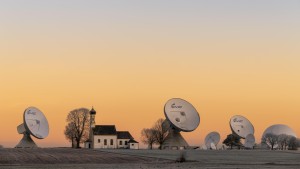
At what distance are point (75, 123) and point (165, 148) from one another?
141 feet

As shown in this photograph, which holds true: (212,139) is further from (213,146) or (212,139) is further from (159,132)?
(159,132)

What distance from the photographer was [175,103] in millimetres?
133625

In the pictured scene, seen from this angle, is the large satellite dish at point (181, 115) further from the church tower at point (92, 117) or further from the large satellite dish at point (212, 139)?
the large satellite dish at point (212, 139)

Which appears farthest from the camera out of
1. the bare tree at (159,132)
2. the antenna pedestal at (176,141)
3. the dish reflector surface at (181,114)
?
the bare tree at (159,132)

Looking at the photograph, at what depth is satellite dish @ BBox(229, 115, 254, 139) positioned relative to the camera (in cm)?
17600

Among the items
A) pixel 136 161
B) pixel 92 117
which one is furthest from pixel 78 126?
pixel 136 161

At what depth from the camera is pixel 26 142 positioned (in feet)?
479

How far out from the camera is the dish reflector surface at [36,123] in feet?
451

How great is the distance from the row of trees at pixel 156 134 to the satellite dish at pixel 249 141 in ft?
85.1

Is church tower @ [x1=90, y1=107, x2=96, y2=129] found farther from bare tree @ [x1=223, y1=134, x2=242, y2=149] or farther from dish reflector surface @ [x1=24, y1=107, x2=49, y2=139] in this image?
bare tree @ [x1=223, y1=134, x2=242, y2=149]

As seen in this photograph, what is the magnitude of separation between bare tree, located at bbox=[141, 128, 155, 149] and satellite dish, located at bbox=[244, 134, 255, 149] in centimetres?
3124

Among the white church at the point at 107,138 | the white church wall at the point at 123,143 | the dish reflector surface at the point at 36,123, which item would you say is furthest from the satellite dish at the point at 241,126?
the dish reflector surface at the point at 36,123

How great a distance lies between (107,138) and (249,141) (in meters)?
→ 46.7

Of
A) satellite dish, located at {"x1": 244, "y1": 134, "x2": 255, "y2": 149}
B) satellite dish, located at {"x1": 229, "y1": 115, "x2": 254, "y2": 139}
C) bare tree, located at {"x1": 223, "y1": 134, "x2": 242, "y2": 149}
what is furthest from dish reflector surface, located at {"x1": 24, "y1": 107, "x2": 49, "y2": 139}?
bare tree, located at {"x1": 223, "y1": 134, "x2": 242, "y2": 149}
